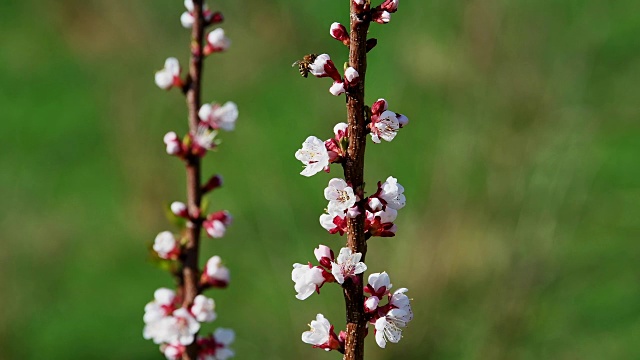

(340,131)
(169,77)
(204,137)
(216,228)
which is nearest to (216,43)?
(169,77)

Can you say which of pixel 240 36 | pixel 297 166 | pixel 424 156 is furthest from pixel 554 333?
pixel 240 36

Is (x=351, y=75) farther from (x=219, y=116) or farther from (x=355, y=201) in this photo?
(x=219, y=116)

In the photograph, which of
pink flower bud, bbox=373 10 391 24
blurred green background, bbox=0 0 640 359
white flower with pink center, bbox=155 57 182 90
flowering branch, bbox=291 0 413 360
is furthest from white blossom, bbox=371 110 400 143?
blurred green background, bbox=0 0 640 359

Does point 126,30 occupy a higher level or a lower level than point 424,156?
higher

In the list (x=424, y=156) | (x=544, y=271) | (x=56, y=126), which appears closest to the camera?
(x=544, y=271)

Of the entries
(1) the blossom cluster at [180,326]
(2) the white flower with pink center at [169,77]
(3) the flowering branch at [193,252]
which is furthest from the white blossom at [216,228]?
(2) the white flower with pink center at [169,77]

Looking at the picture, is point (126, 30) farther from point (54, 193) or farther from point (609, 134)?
point (609, 134)

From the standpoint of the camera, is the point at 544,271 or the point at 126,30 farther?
the point at 126,30
